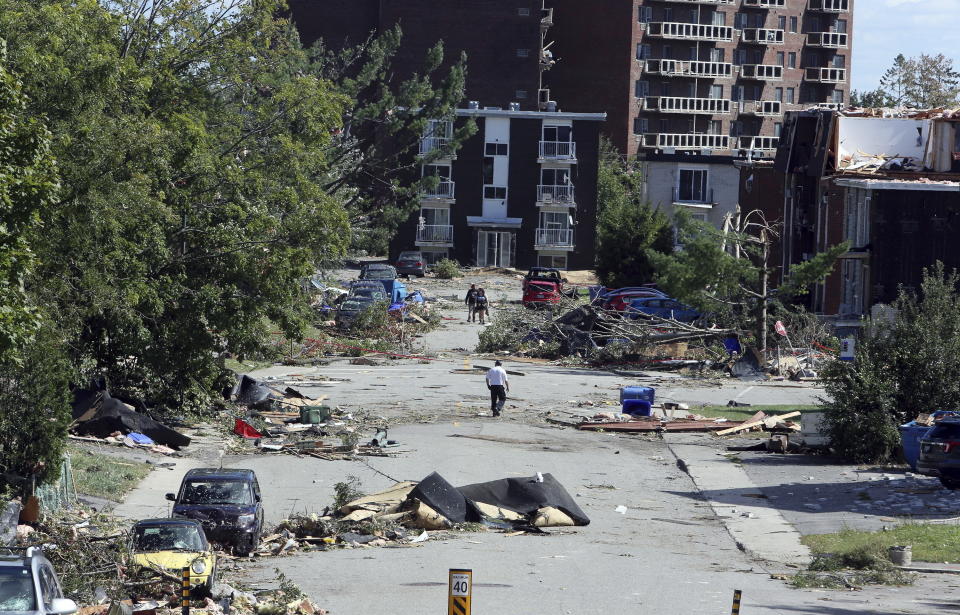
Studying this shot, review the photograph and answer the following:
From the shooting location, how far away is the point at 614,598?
14.4 meters

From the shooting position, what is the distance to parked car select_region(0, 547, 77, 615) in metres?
10.3

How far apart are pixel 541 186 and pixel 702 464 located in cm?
5232

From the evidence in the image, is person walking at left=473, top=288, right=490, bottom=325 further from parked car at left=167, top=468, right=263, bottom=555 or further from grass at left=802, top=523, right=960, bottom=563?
parked car at left=167, top=468, right=263, bottom=555

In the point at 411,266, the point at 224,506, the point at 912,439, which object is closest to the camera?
the point at 224,506

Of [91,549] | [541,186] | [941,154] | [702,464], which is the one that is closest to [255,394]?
[702,464]

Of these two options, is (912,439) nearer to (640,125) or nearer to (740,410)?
(740,410)

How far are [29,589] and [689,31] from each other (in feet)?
320

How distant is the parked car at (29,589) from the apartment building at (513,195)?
2606 inches

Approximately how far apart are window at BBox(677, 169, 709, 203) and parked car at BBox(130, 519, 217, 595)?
5836 centimetres

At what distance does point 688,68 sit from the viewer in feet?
337

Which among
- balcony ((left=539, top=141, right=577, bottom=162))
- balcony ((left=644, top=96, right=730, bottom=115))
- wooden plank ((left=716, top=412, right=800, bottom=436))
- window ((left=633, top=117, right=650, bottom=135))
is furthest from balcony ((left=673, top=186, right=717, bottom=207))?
wooden plank ((left=716, top=412, right=800, bottom=436))

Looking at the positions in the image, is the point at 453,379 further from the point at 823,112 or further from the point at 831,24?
the point at 831,24

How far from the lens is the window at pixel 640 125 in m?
101

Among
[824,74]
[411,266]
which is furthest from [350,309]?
[824,74]
